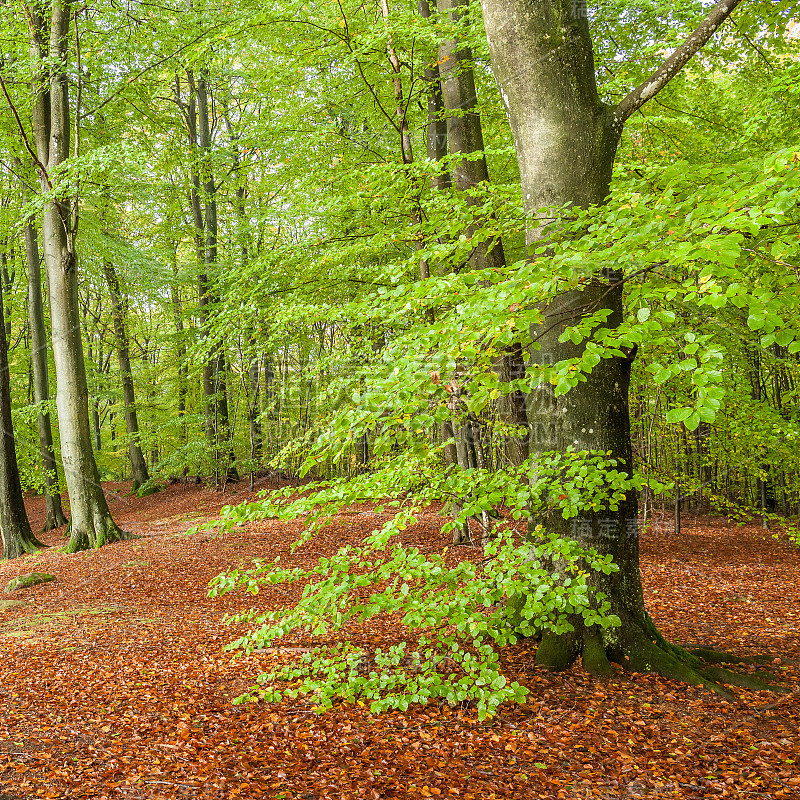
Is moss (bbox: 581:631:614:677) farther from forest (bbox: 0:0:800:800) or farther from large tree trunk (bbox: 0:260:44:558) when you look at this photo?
large tree trunk (bbox: 0:260:44:558)

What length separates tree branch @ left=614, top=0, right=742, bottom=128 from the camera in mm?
3578

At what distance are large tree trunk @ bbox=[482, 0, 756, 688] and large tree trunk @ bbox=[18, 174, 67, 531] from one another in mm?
13296

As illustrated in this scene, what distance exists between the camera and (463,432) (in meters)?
7.25

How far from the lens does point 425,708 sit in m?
4.18

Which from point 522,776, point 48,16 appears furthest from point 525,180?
point 48,16

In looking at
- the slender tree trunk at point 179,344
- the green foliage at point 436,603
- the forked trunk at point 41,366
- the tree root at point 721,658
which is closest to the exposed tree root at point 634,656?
the tree root at point 721,658

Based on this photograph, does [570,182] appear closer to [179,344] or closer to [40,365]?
[40,365]

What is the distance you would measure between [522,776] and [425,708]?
1044 mm

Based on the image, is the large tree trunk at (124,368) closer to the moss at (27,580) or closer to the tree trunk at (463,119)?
the moss at (27,580)

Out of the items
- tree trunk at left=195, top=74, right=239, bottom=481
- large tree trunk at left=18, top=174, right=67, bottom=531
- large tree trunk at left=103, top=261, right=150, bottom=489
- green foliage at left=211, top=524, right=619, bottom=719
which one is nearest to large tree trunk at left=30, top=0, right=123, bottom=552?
large tree trunk at left=18, top=174, right=67, bottom=531

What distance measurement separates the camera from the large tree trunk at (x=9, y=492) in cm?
1136

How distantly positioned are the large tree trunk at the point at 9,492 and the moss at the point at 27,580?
347 centimetres

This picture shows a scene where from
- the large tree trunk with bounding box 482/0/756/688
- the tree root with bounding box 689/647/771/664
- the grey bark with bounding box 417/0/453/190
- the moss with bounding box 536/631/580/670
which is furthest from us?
the grey bark with bounding box 417/0/453/190

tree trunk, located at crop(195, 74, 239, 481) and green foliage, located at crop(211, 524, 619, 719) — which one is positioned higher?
tree trunk, located at crop(195, 74, 239, 481)
